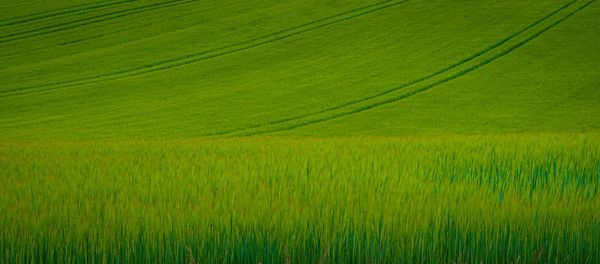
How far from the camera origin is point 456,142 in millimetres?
9523

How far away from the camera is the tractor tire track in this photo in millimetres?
24848

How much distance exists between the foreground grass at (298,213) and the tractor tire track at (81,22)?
20600 millimetres

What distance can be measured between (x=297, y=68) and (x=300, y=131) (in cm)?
526

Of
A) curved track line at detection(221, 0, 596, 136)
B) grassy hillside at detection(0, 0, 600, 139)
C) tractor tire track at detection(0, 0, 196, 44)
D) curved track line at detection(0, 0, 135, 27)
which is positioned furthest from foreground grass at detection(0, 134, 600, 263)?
curved track line at detection(0, 0, 135, 27)

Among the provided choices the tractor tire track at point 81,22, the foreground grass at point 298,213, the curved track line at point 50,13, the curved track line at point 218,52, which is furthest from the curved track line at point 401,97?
the curved track line at point 50,13

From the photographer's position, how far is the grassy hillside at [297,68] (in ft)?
55.0

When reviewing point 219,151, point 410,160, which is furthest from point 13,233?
point 219,151

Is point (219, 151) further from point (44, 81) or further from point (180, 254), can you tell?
point (44, 81)

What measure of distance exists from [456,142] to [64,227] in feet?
23.3

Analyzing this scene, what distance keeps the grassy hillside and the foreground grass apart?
10190 millimetres

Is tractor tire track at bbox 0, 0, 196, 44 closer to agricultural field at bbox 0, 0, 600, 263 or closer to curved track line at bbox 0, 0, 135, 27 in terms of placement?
agricultural field at bbox 0, 0, 600, 263

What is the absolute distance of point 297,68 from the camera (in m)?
20.9

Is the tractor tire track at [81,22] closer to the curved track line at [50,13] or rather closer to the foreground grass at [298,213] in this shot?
the curved track line at [50,13]

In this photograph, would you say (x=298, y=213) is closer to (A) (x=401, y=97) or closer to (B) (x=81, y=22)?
(A) (x=401, y=97)
